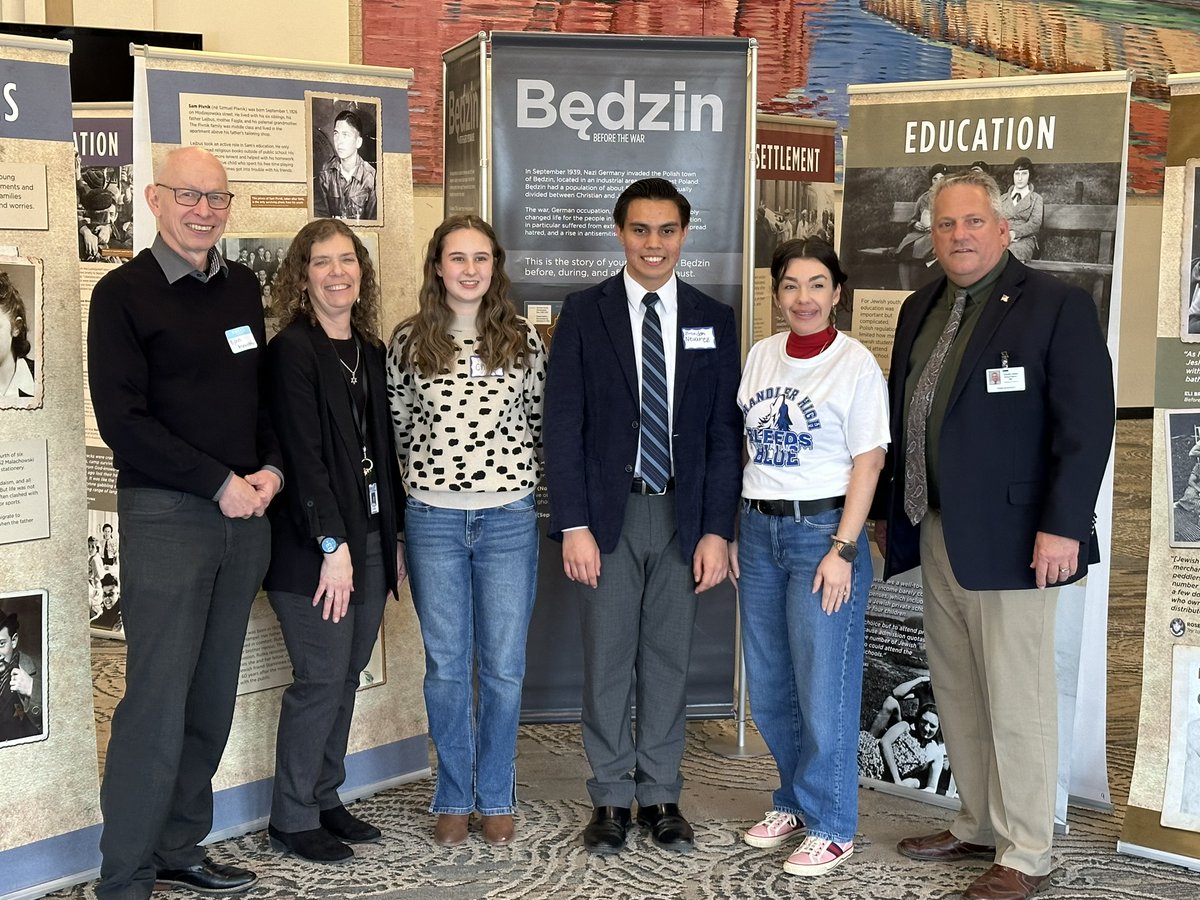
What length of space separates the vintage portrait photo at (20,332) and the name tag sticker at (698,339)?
1.62 meters

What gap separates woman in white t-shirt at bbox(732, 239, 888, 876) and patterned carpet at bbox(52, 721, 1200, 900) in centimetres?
16

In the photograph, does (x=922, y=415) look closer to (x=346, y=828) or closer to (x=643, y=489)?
(x=643, y=489)

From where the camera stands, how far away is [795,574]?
3.01 meters

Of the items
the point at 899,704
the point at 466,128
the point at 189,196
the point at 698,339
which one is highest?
the point at 466,128

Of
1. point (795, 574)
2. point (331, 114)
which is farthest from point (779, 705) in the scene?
point (331, 114)

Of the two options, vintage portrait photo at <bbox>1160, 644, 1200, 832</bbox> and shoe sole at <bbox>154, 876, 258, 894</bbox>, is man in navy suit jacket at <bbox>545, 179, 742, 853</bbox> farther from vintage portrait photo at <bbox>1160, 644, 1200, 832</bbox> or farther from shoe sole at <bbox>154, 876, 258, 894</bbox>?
vintage portrait photo at <bbox>1160, 644, 1200, 832</bbox>

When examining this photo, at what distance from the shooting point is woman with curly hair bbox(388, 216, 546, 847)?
308cm

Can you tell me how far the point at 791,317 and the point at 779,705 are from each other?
1.04 meters

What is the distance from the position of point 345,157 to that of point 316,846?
1982 millimetres

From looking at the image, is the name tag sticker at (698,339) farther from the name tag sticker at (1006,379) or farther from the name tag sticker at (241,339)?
the name tag sticker at (241,339)

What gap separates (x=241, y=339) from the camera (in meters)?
2.82

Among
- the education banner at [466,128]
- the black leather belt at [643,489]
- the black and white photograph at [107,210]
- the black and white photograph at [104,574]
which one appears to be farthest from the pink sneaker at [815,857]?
the black and white photograph at [107,210]

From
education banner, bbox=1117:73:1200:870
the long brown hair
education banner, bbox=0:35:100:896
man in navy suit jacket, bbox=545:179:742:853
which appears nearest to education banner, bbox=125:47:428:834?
education banner, bbox=0:35:100:896

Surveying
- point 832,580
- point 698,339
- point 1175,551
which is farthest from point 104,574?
point 1175,551
